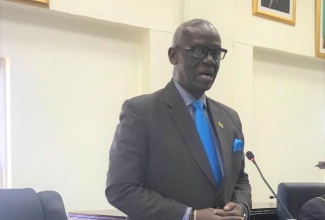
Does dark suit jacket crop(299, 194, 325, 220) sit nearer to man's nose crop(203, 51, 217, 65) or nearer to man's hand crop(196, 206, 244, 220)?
man's hand crop(196, 206, 244, 220)

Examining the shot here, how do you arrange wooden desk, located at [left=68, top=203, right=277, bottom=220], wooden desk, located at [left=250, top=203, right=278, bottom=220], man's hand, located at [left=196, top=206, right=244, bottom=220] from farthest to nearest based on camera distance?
wooden desk, located at [left=250, top=203, right=278, bottom=220] < wooden desk, located at [left=68, top=203, right=277, bottom=220] < man's hand, located at [left=196, top=206, right=244, bottom=220]

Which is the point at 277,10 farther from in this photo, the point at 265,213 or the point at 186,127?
the point at 186,127

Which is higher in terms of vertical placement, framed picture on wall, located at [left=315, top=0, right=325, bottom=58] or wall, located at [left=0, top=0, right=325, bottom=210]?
framed picture on wall, located at [left=315, top=0, right=325, bottom=58]

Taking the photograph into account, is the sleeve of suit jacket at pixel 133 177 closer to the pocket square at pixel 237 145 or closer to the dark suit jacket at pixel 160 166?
the dark suit jacket at pixel 160 166

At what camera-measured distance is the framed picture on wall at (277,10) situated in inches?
142

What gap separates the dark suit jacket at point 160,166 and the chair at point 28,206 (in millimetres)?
461

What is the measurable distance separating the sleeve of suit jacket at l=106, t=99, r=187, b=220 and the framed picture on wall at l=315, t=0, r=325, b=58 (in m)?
3.41

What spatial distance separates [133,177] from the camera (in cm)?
114

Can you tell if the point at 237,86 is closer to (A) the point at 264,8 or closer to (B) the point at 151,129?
(A) the point at 264,8

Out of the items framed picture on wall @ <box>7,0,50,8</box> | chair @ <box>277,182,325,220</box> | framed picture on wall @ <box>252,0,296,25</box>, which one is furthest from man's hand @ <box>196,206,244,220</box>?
framed picture on wall @ <box>252,0,296,25</box>

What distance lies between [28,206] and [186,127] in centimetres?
71

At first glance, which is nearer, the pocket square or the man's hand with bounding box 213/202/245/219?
the man's hand with bounding box 213/202/245/219

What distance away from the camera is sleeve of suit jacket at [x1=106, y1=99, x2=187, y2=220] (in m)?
1.11

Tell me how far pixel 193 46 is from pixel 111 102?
1.73 m
